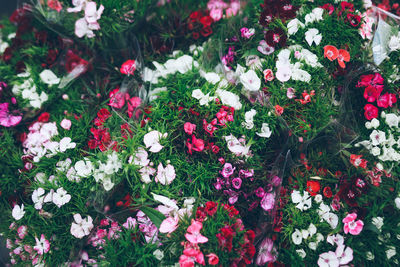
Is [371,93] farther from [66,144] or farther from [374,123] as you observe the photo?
[66,144]

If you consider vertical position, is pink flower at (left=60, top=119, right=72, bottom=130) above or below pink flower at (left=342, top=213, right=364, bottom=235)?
above

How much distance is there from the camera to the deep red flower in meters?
1.51

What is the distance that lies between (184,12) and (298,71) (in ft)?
2.78

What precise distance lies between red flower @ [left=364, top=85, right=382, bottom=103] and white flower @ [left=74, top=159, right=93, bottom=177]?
1359mm

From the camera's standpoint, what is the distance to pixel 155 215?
1.36 metres

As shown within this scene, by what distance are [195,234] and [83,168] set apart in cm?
63

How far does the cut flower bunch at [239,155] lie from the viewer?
143 cm

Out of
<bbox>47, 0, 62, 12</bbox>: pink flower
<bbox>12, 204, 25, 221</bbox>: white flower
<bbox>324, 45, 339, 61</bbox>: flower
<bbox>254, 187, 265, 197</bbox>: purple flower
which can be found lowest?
<bbox>12, 204, 25, 221</bbox>: white flower

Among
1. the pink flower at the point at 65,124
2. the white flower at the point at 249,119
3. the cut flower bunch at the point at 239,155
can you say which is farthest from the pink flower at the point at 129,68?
the white flower at the point at 249,119

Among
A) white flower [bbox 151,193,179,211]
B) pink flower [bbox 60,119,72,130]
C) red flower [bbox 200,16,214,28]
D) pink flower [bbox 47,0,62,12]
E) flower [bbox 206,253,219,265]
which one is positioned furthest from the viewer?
red flower [bbox 200,16,214,28]

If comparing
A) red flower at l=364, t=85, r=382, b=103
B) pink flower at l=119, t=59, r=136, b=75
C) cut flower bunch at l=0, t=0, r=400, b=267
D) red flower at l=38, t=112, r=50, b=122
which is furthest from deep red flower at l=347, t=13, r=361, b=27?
red flower at l=38, t=112, r=50, b=122

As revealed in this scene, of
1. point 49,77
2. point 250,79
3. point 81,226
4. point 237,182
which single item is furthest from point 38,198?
point 250,79

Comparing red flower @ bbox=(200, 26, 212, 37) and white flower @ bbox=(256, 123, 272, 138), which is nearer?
white flower @ bbox=(256, 123, 272, 138)

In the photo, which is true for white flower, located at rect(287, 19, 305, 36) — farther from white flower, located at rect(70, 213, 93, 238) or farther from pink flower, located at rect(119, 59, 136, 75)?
white flower, located at rect(70, 213, 93, 238)
